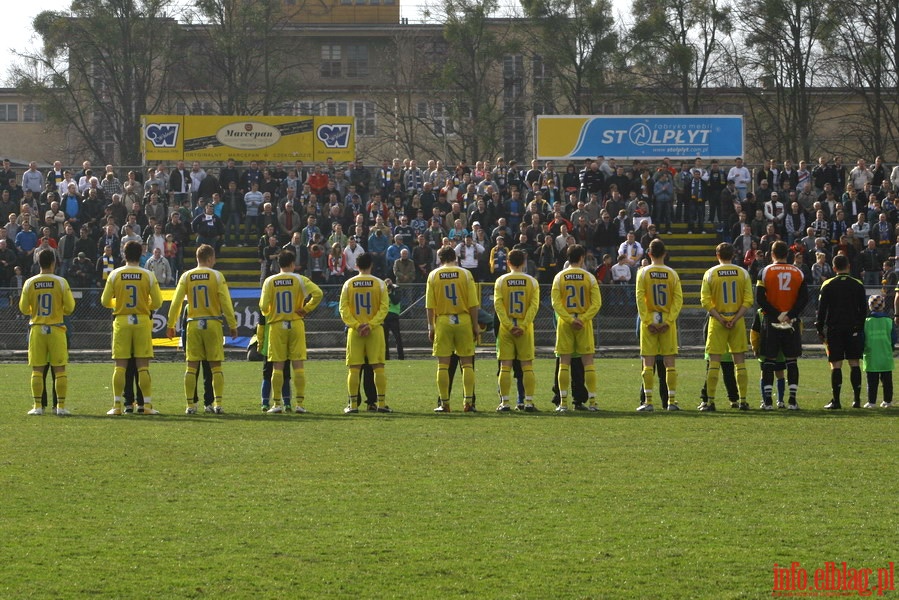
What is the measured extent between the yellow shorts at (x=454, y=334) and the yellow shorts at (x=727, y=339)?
A: 2.85 metres

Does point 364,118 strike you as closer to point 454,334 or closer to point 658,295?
point 454,334

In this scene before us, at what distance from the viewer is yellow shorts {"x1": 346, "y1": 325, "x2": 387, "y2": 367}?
48.8 feet

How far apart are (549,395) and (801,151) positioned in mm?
43488

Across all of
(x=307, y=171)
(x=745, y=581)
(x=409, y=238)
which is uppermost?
(x=307, y=171)

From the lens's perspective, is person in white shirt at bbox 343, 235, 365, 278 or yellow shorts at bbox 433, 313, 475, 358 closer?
yellow shorts at bbox 433, 313, 475, 358

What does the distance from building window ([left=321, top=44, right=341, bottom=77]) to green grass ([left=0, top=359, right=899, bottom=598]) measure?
2649 inches

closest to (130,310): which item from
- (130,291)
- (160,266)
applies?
(130,291)

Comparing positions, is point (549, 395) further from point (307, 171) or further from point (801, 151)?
point (801, 151)

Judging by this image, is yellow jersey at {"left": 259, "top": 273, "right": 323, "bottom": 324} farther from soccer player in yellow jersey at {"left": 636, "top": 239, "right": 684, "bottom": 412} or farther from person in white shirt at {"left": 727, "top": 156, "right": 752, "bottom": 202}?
person in white shirt at {"left": 727, "top": 156, "right": 752, "bottom": 202}

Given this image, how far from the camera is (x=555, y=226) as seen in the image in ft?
105

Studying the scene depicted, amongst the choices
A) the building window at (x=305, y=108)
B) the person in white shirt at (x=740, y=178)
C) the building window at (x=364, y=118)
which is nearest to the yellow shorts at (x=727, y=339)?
the person in white shirt at (x=740, y=178)

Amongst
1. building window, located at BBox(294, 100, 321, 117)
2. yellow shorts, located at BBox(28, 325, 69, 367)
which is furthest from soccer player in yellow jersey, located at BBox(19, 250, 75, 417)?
building window, located at BBox(294, 100, 321, 117)

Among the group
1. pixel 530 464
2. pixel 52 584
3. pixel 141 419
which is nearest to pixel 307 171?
pixel 141 419

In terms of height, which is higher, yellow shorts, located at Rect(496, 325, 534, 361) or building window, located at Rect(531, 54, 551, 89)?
building window, located at Rect(531, 54, 551, 89)
